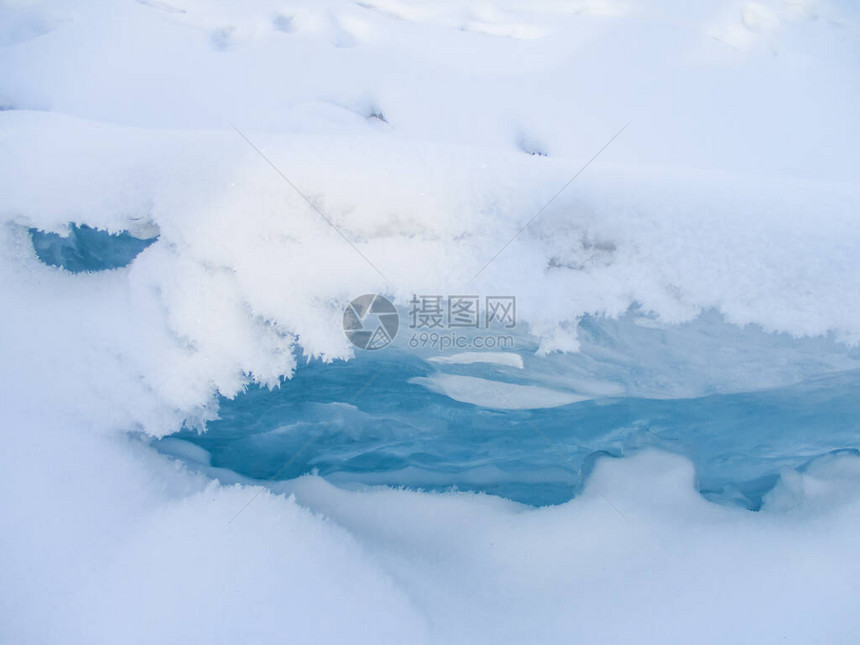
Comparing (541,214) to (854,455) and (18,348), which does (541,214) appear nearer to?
(854,455)

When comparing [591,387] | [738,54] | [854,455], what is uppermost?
[738,54]

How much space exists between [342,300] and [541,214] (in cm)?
47

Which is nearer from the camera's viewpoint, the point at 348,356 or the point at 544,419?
the point at 348,356

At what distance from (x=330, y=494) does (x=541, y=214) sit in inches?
35.9

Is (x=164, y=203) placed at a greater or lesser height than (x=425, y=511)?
greater

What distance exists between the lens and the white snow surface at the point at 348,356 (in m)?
0.98

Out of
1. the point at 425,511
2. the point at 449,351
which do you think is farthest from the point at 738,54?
the point at 425,511

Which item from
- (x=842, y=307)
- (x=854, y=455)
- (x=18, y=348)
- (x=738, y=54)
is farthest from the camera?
(x=738, y=54)

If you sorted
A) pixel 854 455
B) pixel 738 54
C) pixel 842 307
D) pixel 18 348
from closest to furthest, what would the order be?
pixel 842 307 → pixel 18 348 → pixel 854 455 → pixel 738 54

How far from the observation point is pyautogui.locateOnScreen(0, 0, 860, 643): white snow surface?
0.98 m

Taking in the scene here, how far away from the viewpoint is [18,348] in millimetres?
1101

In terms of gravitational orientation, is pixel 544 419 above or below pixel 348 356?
below

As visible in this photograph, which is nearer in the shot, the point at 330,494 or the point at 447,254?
the point at 447,254

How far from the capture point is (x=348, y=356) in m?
1.02
